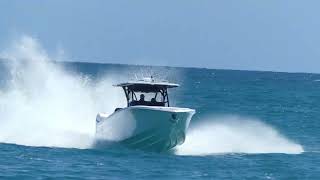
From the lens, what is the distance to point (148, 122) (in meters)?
36.9

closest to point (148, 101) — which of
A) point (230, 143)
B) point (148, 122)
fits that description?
point (148, 122)

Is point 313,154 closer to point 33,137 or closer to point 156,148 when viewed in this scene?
point 156,148

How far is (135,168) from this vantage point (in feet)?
110

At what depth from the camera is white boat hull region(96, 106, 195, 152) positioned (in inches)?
1439

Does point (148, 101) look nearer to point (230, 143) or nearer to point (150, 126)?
point (150, 126)

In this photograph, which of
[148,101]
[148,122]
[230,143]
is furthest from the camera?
[230,143]

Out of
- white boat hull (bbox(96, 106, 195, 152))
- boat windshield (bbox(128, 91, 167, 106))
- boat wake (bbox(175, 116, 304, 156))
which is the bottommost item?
boat wake (bbox(175, 116, 304, 156))

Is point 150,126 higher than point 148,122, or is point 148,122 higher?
point 148,122

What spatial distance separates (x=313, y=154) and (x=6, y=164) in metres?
14.4

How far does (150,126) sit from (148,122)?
16 cm

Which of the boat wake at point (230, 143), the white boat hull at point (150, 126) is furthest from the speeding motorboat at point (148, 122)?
the boat wake at point (230, 143)

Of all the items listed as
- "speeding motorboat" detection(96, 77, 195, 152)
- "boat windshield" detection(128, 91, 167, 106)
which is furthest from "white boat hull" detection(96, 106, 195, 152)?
"boat windshield" detection(128, 91, 167, 106)

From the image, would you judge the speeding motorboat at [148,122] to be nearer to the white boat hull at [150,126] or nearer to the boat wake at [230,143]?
the white boat hull at [150,126]

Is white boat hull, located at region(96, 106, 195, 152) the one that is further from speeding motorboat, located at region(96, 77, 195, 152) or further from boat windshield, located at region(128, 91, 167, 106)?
boat windshield, located at region(128, 91, 167, 106)
